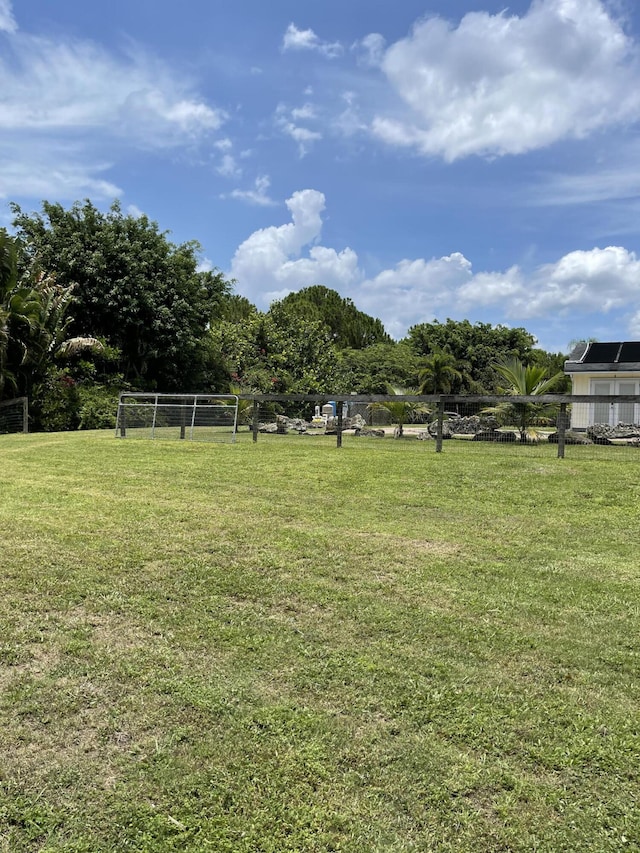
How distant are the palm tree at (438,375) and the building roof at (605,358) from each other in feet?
37.5

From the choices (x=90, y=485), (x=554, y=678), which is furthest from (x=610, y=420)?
(x=554, y=678)

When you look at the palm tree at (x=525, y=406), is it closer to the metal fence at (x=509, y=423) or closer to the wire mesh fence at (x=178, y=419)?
the metal fence at (x=509, y=423)

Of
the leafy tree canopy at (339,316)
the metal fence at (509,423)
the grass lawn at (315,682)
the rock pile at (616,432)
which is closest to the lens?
→ the grass lawn at (315,682)

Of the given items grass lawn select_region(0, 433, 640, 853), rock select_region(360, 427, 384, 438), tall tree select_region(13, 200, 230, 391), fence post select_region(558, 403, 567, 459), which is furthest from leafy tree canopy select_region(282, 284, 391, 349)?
grass lawn select_region(0, 433, 640, 853)

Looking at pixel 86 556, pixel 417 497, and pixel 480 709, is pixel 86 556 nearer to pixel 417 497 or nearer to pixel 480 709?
pixel 480 709

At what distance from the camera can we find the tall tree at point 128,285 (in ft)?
74.6

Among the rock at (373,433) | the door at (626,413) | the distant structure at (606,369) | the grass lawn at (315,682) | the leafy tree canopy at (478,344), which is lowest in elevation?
the grass lawn at (315,682)

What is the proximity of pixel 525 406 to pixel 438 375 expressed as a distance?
20.2m

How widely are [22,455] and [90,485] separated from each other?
406 centimetres

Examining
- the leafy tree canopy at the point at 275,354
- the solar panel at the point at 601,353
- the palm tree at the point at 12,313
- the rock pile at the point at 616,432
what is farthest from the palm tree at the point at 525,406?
the palm tree at the point at 12,313

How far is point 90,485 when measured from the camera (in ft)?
24.5

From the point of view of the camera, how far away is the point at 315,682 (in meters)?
2.73

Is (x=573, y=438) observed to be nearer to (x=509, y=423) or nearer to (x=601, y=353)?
(x=509, y=423)

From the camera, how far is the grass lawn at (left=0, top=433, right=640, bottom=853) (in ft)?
6.34
